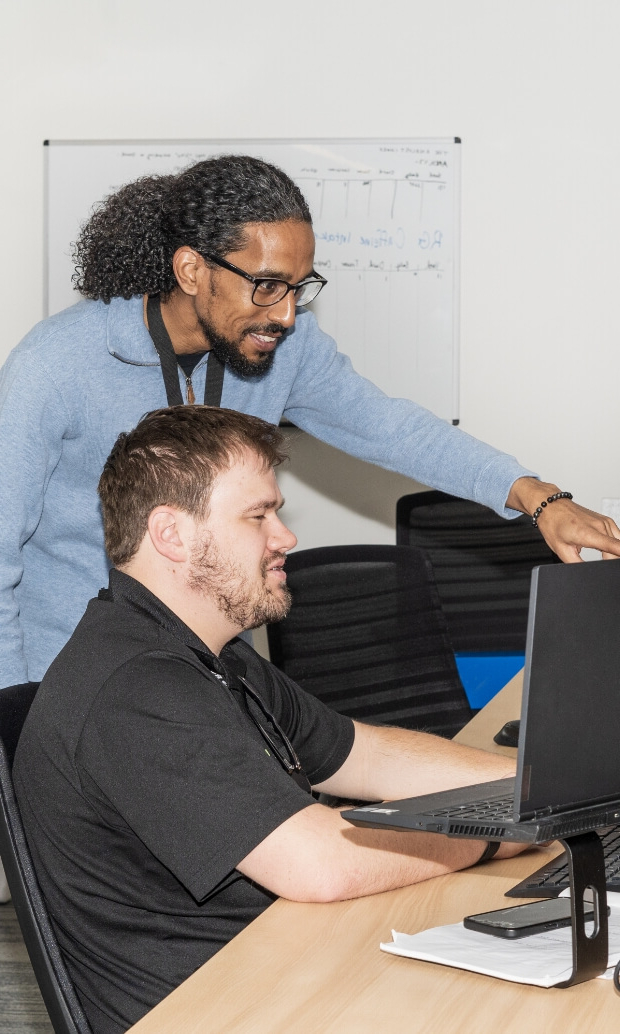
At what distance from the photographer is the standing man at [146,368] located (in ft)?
6.30

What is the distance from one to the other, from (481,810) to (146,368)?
3.88 feet

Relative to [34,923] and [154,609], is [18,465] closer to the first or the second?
[154,609]

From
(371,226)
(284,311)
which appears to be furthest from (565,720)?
(371,226)

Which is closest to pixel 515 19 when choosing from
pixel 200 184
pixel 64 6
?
pixel 64 6

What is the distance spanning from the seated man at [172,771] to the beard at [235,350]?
52cm

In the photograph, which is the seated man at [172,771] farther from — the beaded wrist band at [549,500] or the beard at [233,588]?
the beaded wrist band at [549,500]

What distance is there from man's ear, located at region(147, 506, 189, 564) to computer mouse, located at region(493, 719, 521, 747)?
777mm

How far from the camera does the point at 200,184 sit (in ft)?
6.63

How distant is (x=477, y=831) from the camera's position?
1017 mm

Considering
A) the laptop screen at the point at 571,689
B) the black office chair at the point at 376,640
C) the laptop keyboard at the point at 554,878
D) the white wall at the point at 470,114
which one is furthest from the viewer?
the white wall at the point at 470,114

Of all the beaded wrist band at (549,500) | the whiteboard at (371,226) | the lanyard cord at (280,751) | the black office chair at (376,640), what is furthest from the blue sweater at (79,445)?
the whiteboard at (371,226)

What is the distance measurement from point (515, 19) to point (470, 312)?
2.82 feet

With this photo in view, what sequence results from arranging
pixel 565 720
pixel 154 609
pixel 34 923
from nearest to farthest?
pixel 565 720 < pixel 34 923 < pixel 154 609

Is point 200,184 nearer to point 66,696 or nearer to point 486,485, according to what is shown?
point 486,485
